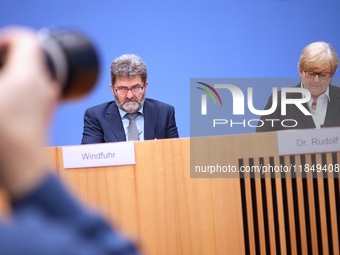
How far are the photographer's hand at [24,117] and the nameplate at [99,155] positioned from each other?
58.7 inches

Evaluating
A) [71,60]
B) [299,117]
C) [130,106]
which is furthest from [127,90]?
[71,60]

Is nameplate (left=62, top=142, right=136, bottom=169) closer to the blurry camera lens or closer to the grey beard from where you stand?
the grey beard

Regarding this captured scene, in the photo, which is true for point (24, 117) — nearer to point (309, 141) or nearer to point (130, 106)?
point (309, 141)

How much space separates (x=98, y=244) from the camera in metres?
0.29

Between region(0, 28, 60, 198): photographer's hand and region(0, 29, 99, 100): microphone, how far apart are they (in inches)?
0.7

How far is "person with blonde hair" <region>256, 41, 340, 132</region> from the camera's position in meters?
2.32

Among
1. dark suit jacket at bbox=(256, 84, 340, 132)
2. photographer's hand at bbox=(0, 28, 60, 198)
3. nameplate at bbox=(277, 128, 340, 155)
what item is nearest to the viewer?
photographer's hand at bbox=(0, 28, 60, 198)

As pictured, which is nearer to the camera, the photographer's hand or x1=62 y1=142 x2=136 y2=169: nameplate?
the photographer's hand

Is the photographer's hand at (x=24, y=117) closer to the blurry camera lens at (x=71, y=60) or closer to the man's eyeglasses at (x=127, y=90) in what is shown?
the blurry camera lens at (x=71, y=60)

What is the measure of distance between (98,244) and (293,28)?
3.51 meters

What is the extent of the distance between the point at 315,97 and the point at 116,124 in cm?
86

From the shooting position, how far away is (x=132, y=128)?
2654 mm

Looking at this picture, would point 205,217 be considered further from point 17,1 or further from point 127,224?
point 17,1

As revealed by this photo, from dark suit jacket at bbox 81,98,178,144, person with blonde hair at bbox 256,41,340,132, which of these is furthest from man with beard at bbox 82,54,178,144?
person with blonde hair at bbox 256,41,340,132
